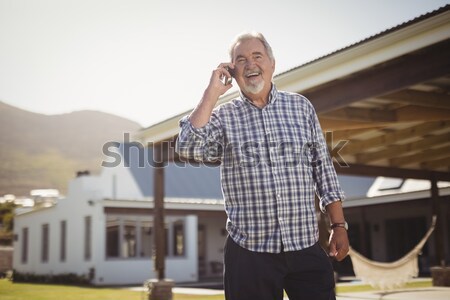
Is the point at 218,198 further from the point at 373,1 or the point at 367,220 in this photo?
the point at 373,1

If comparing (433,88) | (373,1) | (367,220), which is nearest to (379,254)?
(367,220)

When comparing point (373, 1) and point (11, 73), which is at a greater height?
point (11, 73)

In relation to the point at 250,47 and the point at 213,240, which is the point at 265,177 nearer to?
the point at 250,47

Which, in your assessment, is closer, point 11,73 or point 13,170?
point 11,73

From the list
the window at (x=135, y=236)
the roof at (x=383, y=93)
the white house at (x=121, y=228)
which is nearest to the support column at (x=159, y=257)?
the roof at (x=383, y=93)

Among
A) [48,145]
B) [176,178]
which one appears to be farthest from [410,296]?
[48,145]

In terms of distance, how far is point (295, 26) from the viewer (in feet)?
31.7

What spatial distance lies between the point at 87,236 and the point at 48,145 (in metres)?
130

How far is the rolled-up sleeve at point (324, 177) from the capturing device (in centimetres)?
237

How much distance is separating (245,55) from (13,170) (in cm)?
14119

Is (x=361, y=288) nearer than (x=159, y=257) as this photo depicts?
No

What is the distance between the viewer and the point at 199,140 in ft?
7.41

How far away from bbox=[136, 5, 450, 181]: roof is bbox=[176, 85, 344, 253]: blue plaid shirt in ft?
11.9

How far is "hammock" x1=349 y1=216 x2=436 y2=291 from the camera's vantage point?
9047 millimetres
